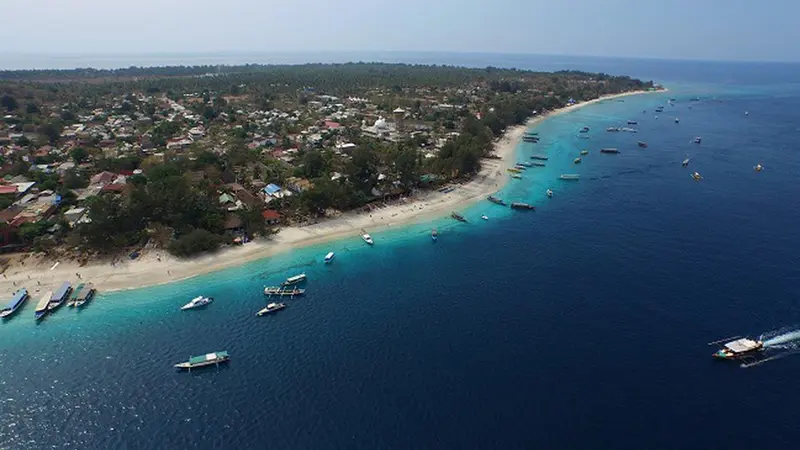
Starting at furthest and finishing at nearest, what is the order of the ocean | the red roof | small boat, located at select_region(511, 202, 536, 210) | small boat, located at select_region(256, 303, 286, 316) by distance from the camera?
small boat, located at select_region(511, 202, 536, 210) < the red roof < small boat, located at select_region(256, 303, 286, 316) < the ocean

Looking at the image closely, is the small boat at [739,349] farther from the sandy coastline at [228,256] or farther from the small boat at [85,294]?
the small boat at [85,294]

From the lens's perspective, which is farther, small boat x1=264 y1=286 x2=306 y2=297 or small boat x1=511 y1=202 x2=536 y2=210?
small boat x1=511 y1=202 x2=536 y2=210

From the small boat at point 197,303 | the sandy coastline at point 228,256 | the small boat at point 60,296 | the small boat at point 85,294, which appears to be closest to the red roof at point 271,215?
the sandy coastline at point 228,256

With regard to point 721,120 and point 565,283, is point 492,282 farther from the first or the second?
point 721,120

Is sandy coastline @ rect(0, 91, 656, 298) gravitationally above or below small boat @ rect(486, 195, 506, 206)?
below

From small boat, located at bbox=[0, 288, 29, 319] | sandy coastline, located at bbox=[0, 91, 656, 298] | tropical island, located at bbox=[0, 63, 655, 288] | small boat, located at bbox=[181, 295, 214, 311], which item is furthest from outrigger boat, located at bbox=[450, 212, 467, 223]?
small boat, located at bbox=[0, 288, 29, 319]

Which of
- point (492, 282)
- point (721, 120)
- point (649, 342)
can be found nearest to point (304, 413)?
point (492, 282)

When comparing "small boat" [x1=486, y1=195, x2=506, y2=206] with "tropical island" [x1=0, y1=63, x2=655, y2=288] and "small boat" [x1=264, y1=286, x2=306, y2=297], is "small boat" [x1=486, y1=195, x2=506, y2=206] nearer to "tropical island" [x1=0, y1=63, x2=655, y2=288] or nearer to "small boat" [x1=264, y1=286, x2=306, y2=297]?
"tropical island" [x1=0, y1=63, x2=655, y2=288]

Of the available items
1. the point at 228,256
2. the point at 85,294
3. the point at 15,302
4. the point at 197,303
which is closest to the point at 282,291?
the point at 197,303
